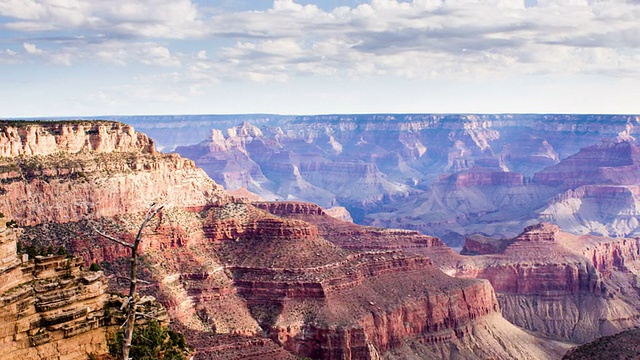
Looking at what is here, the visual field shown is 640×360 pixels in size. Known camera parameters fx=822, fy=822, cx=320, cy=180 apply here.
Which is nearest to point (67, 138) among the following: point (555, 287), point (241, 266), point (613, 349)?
point (241, 266)

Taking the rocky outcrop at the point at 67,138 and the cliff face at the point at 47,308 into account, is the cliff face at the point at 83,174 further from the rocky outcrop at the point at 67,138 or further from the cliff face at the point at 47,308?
the cliff face at the point at 47,308

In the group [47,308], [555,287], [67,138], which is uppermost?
[67,138]

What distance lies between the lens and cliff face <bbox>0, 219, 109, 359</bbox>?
33500mm

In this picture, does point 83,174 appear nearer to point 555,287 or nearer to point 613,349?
point 613,349

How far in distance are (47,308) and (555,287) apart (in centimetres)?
12908

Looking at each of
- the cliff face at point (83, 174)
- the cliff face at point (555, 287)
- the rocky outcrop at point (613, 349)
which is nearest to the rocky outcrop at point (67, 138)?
the cliff face at point (83, 174)

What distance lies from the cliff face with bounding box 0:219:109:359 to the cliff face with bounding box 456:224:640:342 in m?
112

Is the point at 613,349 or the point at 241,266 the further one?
the point at 241,266

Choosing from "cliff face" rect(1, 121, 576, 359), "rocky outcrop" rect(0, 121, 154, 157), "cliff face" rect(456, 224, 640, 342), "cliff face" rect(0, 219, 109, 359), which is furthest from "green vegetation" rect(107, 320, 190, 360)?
"cliff face" rect(456, 224, 640, 342)

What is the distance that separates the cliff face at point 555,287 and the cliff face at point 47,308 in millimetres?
112357

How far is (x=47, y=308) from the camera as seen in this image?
115 ft

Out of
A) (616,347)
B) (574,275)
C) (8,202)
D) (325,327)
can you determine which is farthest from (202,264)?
(574,275)

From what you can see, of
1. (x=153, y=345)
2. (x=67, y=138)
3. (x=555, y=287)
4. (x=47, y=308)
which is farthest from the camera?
(x=555, y=287)

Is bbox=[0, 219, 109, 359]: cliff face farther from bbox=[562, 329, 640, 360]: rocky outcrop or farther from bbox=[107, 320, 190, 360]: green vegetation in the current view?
bbox=[562, 329, 640, 360]: rocky outcrop
